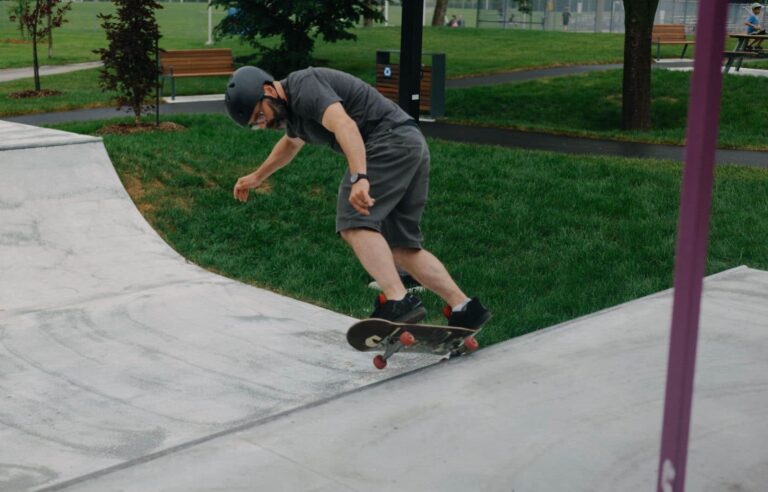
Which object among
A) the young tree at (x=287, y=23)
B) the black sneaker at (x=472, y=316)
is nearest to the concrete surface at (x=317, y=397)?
the black sneaker at (x=472, y=316)

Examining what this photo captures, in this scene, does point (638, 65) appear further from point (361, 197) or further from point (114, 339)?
point (361, 197)

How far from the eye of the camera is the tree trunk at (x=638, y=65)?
1538 centimetres

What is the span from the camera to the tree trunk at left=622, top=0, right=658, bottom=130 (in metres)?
15.4

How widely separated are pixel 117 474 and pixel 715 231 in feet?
20.1

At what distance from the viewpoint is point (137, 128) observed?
42.4 ft

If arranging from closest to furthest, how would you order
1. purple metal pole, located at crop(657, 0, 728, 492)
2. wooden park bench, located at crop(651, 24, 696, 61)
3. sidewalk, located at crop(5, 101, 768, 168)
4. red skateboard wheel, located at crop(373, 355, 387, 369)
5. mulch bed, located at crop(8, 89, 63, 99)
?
purple metal pole, located at crop(657, 0, 728, 492), red skateboard wheel, located at crop(373, 355, 387, 369), sidewalk, located at crop(5, 101, 768, 168), mulch bed, located at crop(8, 89, 63, 99), wooden park bench, located at crop(651, 24, 696, 61)

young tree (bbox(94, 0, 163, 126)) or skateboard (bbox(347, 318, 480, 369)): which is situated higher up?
young tree (bbox(94, 0, 163, 126))

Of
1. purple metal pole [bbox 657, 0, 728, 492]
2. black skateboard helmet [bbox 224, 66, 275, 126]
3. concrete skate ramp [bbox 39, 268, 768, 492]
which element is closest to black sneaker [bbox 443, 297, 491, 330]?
concrete skate ramp [bbox 39, 268, 768, 492]

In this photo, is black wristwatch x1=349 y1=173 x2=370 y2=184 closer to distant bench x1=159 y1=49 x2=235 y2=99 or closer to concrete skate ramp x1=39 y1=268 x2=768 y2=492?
concrete skate ramp x1=39 y1=268 x2=768 y2=492

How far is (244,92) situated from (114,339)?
2.24m

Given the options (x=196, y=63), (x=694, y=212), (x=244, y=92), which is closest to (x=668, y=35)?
(x=196, y=63)

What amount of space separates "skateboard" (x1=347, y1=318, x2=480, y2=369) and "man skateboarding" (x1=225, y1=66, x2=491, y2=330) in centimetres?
6

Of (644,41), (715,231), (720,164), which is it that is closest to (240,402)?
(715,231)

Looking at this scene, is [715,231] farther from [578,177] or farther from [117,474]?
[117,474]
